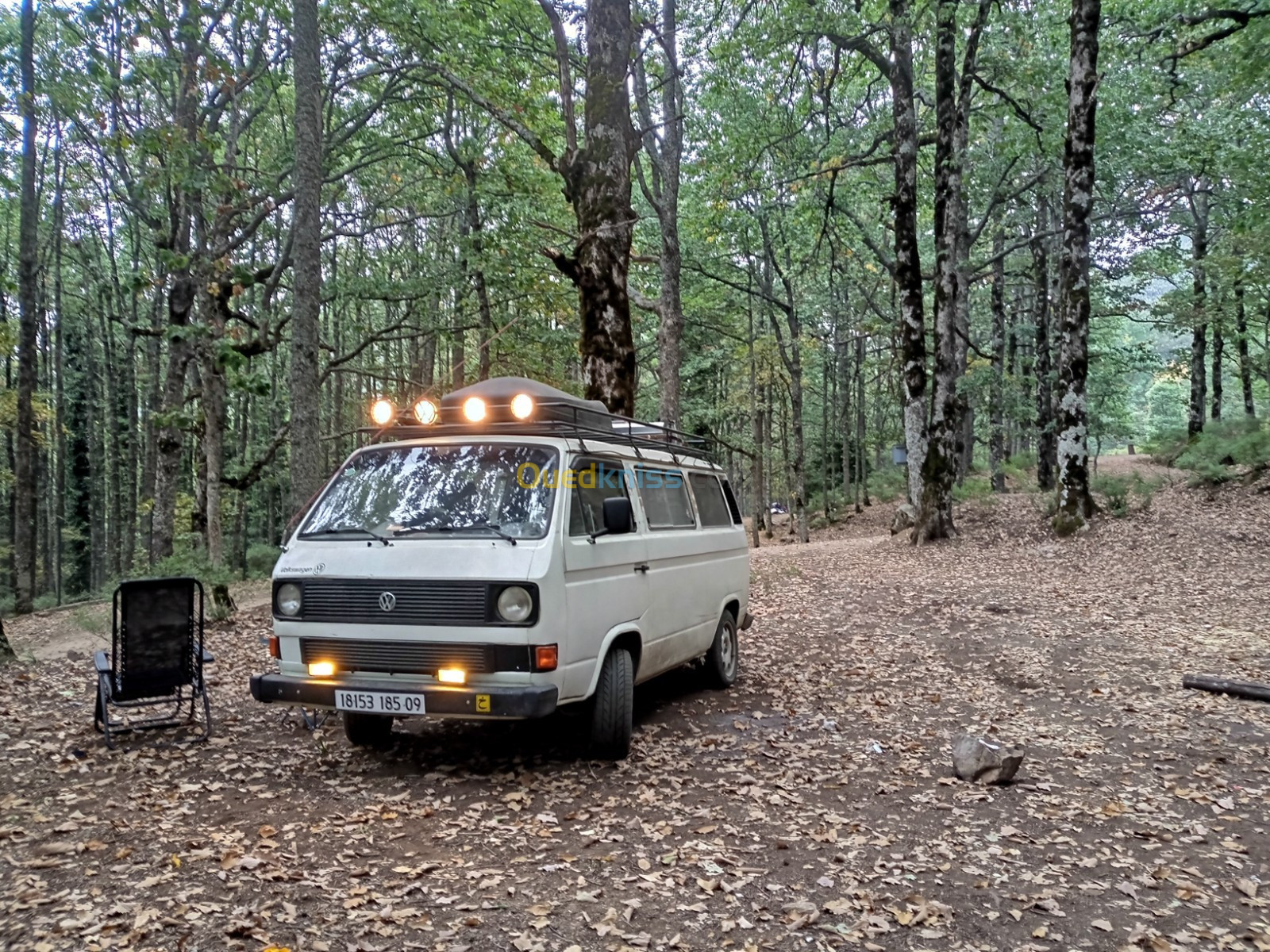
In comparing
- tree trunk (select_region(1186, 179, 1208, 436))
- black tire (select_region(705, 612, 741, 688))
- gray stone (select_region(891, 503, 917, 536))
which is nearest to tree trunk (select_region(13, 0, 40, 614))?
black tire (select_region(705, 612, 741, 688))

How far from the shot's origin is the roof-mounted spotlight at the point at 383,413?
20.2 feet

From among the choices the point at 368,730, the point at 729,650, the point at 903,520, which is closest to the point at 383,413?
the point at 368,730

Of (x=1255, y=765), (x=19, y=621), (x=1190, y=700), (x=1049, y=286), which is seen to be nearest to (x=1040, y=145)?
(x=1049, y=286)

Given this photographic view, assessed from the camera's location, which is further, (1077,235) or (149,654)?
(1077,235)

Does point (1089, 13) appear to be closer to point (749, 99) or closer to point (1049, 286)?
point (749, 99)

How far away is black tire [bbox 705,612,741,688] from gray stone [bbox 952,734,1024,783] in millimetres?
2676

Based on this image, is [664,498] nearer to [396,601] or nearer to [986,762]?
[396,601]

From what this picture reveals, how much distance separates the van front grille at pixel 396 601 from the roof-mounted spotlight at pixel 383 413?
1411 millimetres

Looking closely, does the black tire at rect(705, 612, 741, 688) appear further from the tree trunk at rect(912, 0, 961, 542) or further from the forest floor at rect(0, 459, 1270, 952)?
the tree trunk at rect(912, 0, 961, 542)

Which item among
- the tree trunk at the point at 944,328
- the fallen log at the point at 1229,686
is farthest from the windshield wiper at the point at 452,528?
the tree trunk at the point at 944,328

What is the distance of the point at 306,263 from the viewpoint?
9609 mm

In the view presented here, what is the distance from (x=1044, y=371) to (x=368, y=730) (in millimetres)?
23947

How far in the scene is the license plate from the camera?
5035 millimetres

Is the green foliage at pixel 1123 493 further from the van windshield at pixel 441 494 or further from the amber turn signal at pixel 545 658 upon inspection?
the amber turn signal at pixel 545 658
